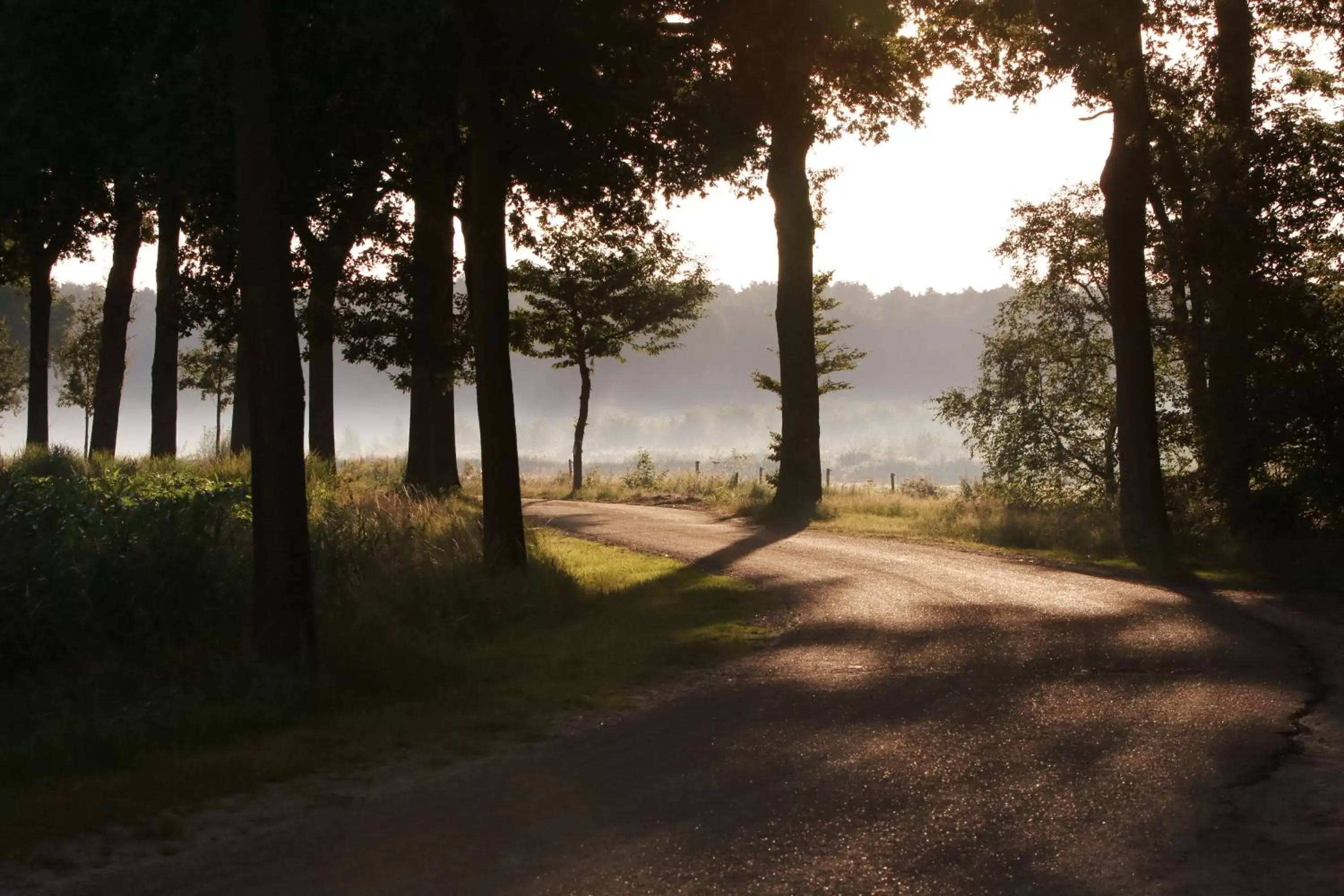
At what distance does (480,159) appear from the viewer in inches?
636

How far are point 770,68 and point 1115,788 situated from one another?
625 inches

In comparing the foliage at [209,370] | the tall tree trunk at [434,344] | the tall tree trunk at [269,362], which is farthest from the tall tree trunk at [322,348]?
the foliage at [209,370]

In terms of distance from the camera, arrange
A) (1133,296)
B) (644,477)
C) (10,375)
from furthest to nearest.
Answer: (10,375) → (644,477) → (1133,296)

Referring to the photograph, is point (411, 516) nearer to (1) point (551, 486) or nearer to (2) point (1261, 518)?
(2) point (1261, 518)

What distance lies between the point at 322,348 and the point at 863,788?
28.9 metres

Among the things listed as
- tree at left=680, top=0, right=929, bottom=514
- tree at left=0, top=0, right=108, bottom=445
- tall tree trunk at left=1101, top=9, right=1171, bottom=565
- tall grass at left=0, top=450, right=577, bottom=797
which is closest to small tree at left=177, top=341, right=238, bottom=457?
tree at left=0, top=0, right=108, bottom=445

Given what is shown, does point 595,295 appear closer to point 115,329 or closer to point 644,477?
point 644,477

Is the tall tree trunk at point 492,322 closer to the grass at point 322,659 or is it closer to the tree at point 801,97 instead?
the grass at point 322,659

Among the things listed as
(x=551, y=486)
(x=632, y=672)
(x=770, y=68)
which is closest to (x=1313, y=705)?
(x=632, y=672)

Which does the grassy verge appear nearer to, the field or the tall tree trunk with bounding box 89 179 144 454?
the field

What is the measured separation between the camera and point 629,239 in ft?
75.6

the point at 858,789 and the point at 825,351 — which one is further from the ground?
the point at 825,351

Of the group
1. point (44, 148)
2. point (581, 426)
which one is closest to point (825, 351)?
point (581, 426)

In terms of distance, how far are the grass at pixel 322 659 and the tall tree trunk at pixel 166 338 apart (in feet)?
42.7
